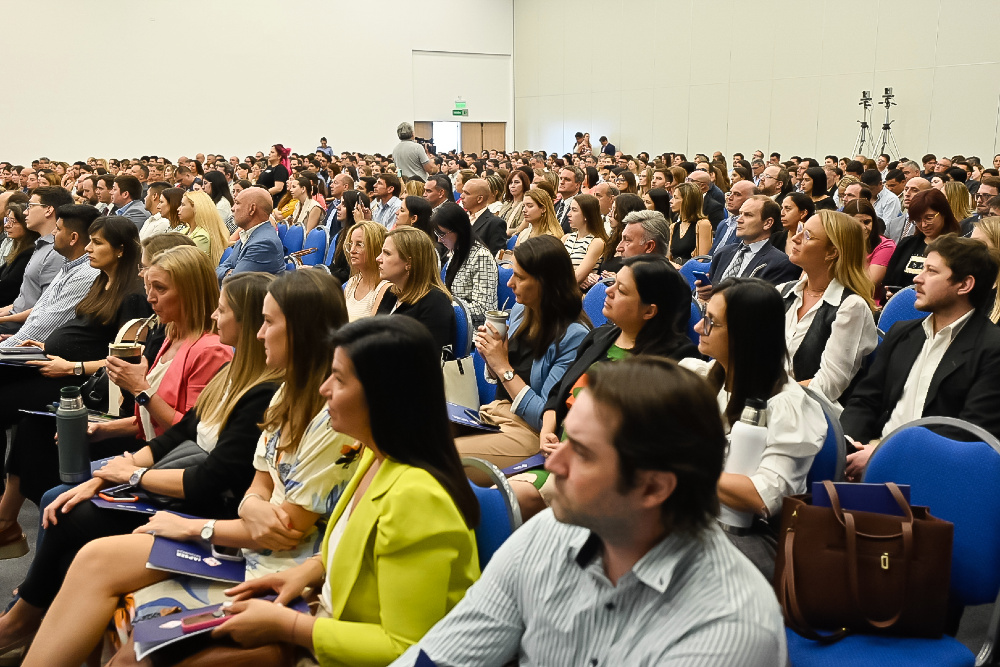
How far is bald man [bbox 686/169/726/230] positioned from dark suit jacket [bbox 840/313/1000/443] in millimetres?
5083

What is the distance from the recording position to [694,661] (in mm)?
1190

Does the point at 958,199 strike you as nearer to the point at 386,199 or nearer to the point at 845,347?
the point at 845,347

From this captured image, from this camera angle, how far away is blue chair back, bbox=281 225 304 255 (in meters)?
8.06

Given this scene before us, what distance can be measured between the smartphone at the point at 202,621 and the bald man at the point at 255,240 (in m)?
4.35

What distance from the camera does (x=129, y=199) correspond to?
8641 millimetres

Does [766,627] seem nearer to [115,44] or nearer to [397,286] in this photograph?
[397,286]

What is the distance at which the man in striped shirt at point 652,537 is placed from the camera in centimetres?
122

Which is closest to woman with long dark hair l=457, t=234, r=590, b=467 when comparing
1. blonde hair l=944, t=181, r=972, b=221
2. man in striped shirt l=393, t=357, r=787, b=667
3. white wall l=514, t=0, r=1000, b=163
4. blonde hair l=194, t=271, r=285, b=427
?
blonde hair l=194, t=271, r=285, b=427

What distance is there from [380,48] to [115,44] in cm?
691

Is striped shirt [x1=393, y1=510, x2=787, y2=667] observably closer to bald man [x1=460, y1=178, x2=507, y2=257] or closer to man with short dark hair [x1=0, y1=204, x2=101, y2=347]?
man with short dark hair [x1=0, y1=204, x2=101, y2=347]

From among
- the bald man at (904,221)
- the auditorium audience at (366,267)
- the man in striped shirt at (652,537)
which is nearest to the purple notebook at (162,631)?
the man in striped shirt at (652,537)

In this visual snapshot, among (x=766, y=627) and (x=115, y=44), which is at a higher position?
(x=115, y=44)

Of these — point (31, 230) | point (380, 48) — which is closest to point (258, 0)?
point (380, 48)

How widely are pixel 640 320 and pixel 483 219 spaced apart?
4.37 m
